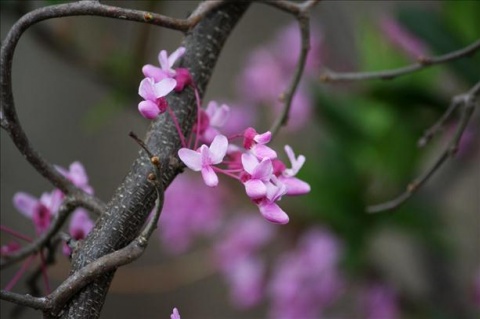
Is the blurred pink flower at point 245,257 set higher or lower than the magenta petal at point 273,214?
lower

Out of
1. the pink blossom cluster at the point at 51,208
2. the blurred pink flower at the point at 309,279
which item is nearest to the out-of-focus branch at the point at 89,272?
the pink blossom cluster at the point at 51,208

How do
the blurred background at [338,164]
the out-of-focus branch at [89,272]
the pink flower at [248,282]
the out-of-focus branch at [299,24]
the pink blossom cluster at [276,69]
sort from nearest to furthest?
1. the out-of-focus branch at [89,272]
2. the out-of-focus branch at [299,24]
3. the blurred background at [338,164]
4. the pink flower at [248,282]
5. the pink blossom cluster at [276,69]

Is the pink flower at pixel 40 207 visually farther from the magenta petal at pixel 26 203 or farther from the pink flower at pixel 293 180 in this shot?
the pink flower at pixel 293 180

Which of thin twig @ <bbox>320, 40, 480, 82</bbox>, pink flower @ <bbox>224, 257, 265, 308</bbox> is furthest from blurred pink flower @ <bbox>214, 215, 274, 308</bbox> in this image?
thin twig @ <bbox>320, 40, 480, 82</bbox>

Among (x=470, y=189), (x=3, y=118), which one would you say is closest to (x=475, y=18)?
(x=3, y=118)

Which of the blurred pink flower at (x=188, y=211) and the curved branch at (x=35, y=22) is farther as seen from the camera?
the blurred pink flower at (x=188, y=211)

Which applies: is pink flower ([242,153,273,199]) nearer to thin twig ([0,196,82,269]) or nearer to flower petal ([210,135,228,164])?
flower petal ([210,135,228,164])
